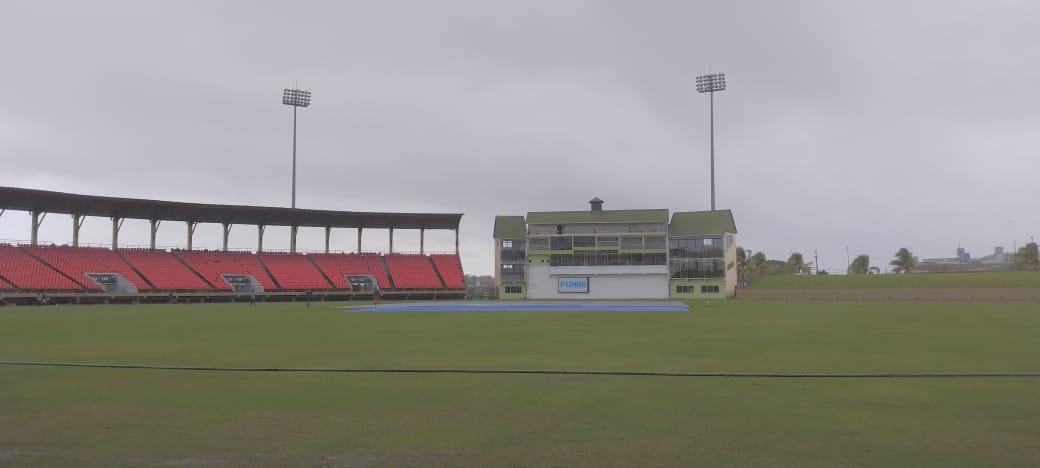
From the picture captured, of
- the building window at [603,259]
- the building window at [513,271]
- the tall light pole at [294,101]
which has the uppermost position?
the tall light pole at [294,101]

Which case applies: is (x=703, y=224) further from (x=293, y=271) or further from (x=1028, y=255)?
(x=1028, y=255)

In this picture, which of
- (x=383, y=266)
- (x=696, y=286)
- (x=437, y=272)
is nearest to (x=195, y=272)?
(x=383, y=266)

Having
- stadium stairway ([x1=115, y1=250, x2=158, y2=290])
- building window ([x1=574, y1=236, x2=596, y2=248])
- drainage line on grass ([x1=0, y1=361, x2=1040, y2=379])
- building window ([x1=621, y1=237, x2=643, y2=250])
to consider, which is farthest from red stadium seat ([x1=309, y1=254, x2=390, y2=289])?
drainage line on grass ([x1=0, y1=361, x2=1040, y2=379])

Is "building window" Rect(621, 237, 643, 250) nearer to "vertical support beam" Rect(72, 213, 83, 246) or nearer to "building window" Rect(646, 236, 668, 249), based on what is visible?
"building window" Rect(646, 236, 668, 249)

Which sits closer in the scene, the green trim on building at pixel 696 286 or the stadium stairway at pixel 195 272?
the stadium stairway at pixel 195 272

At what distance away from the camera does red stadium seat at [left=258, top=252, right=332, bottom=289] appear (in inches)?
3228

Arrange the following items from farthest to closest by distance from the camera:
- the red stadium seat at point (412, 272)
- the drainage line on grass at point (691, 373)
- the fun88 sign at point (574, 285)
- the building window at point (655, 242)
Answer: the fun88 sign at point (574, 285), the building window at point (655, 242), the red stadium seat at point (412, 272), the drainage line on grass at point (691, 373)

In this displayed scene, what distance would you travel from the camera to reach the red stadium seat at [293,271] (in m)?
82.0

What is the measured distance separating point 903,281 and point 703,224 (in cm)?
3290

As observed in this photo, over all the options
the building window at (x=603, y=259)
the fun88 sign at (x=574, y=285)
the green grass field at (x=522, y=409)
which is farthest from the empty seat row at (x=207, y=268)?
the green grass field at (x=522, y=409)

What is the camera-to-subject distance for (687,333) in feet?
90.0

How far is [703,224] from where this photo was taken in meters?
89.8

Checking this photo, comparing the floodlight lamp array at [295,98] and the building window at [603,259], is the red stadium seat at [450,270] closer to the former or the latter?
the building window at [603,259]

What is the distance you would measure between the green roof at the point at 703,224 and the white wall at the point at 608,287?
6.84 metres
